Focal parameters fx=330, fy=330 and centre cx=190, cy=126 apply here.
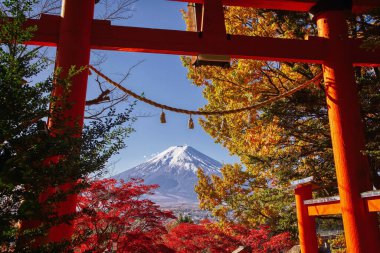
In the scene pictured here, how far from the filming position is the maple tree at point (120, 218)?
6.37 m

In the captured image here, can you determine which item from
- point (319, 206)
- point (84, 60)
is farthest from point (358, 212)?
point (84, 60)

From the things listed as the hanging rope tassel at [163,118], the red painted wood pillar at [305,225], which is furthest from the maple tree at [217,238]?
the hanging rope tassel at [163,118]

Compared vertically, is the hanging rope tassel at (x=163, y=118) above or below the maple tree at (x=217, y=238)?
above

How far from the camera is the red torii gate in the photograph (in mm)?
3426

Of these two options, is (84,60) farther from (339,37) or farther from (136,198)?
(136,198)

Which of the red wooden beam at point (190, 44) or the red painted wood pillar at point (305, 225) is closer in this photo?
the red wooden beam at point (190, 44)

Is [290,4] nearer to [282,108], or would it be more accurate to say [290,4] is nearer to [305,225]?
[282,108]

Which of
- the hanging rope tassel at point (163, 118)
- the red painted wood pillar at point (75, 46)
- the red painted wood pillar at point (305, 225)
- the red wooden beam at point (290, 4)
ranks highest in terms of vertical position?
the red wooden beam at point (290, 4)

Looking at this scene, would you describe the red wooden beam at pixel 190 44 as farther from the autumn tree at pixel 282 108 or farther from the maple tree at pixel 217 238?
the maple tree at pixel 217 238

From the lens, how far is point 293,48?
415 cm

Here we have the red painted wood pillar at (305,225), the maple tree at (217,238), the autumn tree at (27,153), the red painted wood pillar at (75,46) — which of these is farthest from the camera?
the maple tree at (217,238)

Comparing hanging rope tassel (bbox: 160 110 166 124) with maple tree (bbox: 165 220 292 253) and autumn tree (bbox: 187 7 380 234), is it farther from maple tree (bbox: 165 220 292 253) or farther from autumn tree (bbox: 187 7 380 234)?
maple tree (bbox: 165 220 292 253)

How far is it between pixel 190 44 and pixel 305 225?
2.80 metres

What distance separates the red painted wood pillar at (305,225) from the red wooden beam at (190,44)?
69.2 inches
